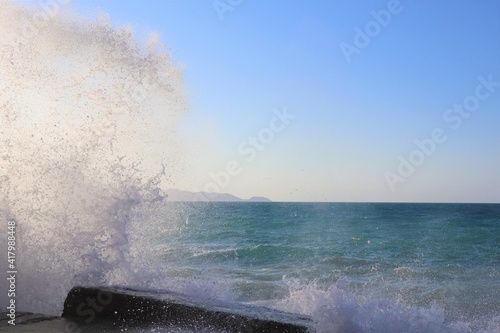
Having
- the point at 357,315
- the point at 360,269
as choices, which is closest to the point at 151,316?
the point at 357,315

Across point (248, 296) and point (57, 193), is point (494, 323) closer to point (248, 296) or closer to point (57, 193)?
point (248, 296)

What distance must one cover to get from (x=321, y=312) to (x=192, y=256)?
11.0 meters

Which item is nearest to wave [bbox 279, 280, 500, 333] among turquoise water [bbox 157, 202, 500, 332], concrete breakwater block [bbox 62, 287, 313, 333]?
turquoise water [bbox 157, 202, 500, 332]

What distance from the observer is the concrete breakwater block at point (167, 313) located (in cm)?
332

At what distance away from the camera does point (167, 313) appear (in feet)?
12.1

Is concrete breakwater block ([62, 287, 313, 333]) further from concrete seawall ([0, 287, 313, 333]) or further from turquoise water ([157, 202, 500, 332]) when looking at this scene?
turquoise water ([157, 202, 500, 332])

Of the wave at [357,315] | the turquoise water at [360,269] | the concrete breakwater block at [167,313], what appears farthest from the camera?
the turquoise water at [360,269]

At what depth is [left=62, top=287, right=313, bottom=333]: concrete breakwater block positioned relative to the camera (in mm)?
3320

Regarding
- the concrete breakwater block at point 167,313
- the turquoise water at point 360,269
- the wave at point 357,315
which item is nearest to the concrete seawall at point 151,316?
the concrete breakwater block at point 167,313

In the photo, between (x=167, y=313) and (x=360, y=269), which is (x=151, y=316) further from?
(x=360, y=269)

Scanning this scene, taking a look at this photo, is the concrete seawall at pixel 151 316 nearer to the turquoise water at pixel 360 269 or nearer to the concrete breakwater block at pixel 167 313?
the concrete breakwater block at pixel 167 313

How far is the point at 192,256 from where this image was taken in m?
16.4

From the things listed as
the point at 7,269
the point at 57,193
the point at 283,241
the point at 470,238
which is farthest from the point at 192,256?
the point at 470,238

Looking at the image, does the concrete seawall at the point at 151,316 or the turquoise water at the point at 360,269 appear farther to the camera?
the turquoise water at the point at 360,269
